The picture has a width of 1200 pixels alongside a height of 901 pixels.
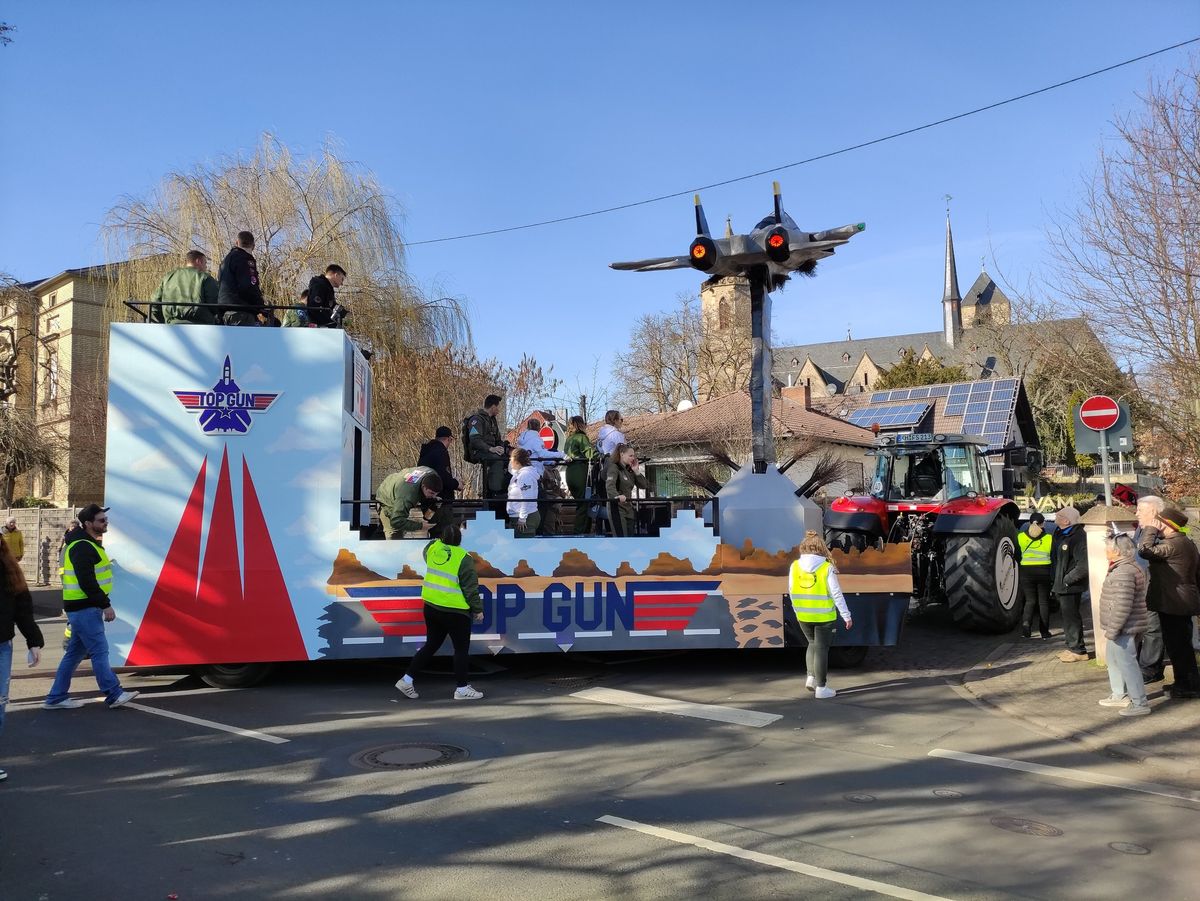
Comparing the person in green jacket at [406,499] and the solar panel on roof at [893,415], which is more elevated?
the solar panel on roof at [893,415]

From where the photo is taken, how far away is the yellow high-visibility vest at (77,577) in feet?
26.7

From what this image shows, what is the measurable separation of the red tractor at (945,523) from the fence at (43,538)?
61.5ft

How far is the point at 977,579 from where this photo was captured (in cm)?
1147

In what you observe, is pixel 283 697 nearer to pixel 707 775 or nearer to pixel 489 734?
pixel 489 734

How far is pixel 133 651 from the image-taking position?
28.7 ft

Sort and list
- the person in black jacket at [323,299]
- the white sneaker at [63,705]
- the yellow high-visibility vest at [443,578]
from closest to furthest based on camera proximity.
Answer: the white sneaker at [63,705], the yellow high-visibility vest at [443,578], the person in black jacket at [323,299]

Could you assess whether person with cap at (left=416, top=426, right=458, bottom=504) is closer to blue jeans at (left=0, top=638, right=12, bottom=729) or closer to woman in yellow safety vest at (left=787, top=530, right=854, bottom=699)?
woman in yellow safety vest at (left=787, top=530, right=854, bottom=699)

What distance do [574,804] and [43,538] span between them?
71.3 ft

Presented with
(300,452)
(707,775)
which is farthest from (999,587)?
(300,452)

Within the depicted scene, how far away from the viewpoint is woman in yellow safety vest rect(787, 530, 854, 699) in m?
8.63

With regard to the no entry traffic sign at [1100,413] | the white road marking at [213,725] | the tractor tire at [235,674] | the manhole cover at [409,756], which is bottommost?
the manhole cover at [409,756]

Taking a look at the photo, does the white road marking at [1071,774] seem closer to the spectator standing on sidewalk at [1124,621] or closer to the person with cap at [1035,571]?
the spectator standing on sidewalk at [1124,621]

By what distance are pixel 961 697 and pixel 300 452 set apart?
22.4 feet

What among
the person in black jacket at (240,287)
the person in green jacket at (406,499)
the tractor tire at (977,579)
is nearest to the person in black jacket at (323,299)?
the person in black jacket at (240,287)
